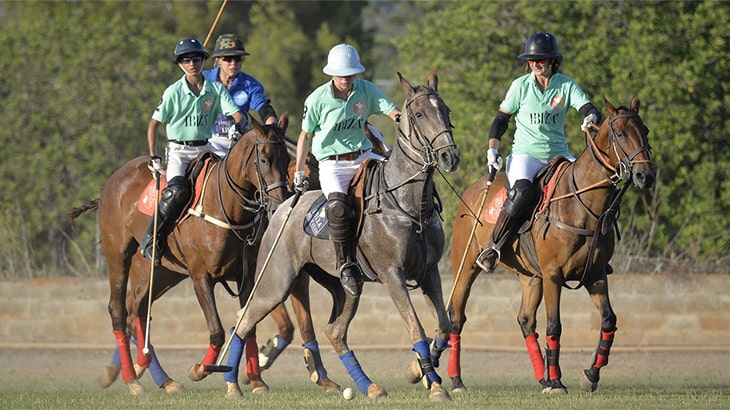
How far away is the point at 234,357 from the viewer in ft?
39.9

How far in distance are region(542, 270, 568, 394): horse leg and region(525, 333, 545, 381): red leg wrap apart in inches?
18.6

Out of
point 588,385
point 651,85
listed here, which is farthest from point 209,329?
point 651,85

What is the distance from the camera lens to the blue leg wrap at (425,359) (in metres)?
10.7

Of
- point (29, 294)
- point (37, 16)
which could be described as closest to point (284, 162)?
point (29, 294)

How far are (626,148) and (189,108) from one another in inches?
172

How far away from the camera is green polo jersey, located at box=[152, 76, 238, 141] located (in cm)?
1305

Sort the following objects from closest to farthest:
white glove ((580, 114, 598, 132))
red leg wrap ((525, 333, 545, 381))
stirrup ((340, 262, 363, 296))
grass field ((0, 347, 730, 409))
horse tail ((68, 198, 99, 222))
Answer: grass field ((0, 347, 730, 409))
stirrup ((340, 262, 363, 296))
white glove ((580, 114, 598, 132))
red leg wrap ((525, 333, 545, 381))
horse tail ((68, 198, 99, 222))

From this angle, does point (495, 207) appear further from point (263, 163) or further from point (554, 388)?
point (263, 163)

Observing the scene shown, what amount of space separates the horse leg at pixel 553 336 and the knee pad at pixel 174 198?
351cm

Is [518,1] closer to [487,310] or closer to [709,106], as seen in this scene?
[709,106]

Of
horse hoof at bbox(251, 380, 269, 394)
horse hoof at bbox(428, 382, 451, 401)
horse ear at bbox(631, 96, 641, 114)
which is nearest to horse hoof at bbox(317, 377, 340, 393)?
horse hoof at bbox(251, 380, 269, 394)

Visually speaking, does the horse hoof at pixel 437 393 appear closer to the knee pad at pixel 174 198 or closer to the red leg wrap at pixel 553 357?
the red leg wrap at pixel 553 357

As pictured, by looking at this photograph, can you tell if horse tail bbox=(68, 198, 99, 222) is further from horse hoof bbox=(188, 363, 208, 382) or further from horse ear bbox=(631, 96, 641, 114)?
horse ear bbox=(631, 96, 641, 114)

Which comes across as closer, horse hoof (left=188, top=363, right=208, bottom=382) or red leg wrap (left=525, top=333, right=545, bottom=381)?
horse hoof (left=188, top=363, right=208, bottom=382)
